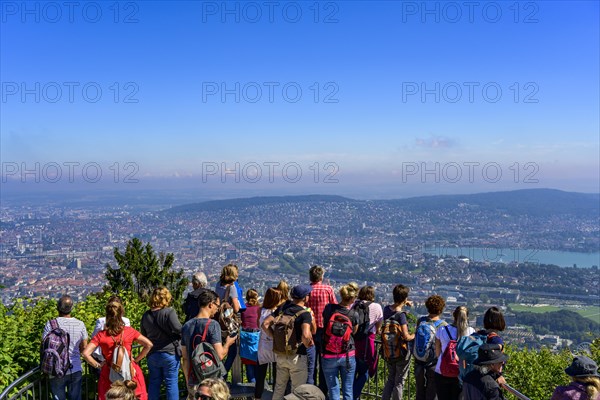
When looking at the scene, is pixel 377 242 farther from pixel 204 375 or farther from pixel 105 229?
pixel 204 375

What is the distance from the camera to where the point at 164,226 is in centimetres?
14712

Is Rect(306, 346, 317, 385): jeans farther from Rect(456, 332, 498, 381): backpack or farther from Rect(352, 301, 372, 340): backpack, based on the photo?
Rect(456, 332, 498, 381): backpack

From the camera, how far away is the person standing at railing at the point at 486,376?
490 centimetres

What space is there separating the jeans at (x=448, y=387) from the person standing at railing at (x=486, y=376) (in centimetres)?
99

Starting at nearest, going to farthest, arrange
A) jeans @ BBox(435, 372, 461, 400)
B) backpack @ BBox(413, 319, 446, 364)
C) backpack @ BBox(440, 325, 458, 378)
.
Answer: backpack @ BBox(440, 325, 458, 378) < jeans @ BBox(435, 372, 461, 400) < backpack @ BBox(413, 319, 446, 364)

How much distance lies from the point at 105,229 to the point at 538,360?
386ft

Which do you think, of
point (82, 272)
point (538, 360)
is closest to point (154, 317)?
point (538, 360)

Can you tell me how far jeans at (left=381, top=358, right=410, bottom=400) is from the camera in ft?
22.4

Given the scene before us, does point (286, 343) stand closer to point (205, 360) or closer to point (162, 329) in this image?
point (205, 360)

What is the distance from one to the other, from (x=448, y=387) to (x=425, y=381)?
0.63 meters

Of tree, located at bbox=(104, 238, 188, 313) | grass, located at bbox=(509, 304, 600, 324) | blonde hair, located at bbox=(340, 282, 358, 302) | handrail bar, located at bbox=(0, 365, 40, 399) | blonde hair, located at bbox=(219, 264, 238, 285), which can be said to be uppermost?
blonde hair, located at bbox=(219, 264, 238, 285)

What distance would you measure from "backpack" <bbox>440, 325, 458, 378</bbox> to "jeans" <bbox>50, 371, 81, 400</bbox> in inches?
170

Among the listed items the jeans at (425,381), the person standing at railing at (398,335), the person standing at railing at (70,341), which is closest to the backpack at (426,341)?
the jeans at (425,381)

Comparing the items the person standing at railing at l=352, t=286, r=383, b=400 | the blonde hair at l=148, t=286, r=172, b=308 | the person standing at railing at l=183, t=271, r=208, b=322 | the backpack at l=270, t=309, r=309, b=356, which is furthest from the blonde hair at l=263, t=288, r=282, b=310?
the blonde hair at l=148, t=286, r=172, b=308
